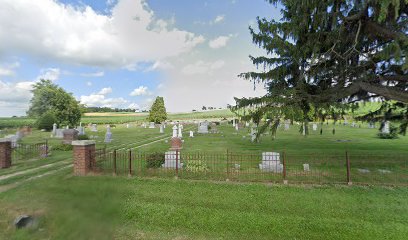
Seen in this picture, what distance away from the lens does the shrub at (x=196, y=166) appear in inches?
425

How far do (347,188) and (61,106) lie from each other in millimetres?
39720

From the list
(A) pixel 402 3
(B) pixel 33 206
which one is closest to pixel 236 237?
(B) pixel 33 206

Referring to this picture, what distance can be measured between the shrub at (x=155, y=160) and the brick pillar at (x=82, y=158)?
2.29 m

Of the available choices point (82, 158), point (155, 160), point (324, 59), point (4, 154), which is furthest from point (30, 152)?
point (324, 59)

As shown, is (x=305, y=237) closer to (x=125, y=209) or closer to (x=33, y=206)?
(x=125, y=209)

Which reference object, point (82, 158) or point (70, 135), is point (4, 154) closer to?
point (82, 158)

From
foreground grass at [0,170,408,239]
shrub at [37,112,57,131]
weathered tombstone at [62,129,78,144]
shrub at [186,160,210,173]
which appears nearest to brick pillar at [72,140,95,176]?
foreground grass at [0,170,408,239]

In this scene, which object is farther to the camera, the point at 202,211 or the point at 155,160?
the point at 155,160

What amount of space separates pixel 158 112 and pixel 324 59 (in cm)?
5229

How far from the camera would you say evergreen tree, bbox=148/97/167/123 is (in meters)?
58.7

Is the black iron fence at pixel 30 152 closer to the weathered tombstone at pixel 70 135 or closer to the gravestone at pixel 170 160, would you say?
the weathered tombstone at pixel 70 135

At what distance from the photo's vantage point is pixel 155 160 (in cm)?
1134

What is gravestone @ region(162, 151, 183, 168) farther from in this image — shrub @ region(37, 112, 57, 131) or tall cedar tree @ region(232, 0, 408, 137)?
shrub @ region(37, 112, 57, 131)

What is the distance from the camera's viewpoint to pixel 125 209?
692cm
